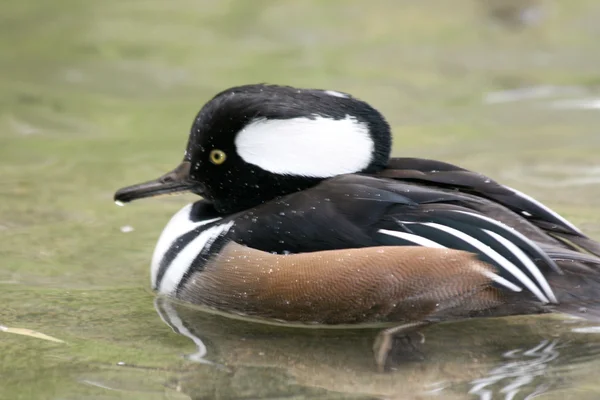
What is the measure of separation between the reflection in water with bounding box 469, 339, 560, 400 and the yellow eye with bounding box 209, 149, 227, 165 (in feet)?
5.13

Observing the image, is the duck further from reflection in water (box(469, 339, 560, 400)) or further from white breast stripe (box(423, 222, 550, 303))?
reflection in water (box(469, 339, 560, 400))

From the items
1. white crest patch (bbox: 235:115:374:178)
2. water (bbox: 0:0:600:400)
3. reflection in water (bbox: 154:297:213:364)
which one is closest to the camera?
water (bbox: 0:0:600:400)

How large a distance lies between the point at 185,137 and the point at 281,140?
11.0ft

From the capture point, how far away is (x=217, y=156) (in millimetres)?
4855

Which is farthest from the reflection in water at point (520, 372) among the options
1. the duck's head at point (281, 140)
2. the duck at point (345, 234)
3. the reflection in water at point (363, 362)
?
the duck's head at point (281, 140)

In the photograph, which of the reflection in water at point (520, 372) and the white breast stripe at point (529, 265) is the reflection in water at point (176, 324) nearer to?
the reflection in water at point (520, 372)

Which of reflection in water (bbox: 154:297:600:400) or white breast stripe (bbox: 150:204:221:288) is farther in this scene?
white breast stripe (bbox: 150:204:221:288)

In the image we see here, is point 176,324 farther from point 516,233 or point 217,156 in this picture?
point 516,233

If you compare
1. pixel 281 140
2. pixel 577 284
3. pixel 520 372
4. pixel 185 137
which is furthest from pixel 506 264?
pixel 185 137

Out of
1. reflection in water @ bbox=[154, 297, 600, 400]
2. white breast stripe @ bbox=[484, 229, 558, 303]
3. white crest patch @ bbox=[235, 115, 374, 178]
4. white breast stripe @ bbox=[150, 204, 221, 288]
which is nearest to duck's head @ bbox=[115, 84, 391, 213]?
white crest patch @ bbox=[235, 115, 374, 178]

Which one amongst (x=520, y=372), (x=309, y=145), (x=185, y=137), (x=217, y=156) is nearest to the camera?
(x=520, y=372)

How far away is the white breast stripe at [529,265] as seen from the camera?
4.16 meters

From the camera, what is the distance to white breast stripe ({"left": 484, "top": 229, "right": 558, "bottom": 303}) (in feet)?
13.7

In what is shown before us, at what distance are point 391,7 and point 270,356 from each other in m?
7.02
